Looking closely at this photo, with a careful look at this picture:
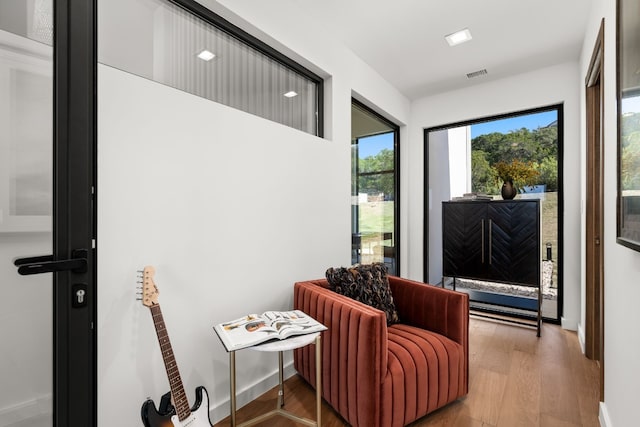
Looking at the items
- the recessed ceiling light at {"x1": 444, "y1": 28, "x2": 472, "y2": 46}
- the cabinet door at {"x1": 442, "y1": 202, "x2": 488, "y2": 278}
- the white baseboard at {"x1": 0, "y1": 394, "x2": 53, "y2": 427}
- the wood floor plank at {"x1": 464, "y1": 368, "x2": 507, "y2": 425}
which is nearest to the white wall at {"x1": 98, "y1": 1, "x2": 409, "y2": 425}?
the white baseboard at {"x1": 0, "y1": 394, "x2": 53, "y2": 427}

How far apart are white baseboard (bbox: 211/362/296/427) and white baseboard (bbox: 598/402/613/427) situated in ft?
5.95

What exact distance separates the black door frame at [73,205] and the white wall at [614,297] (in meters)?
2.06

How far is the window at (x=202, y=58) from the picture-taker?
1483mm

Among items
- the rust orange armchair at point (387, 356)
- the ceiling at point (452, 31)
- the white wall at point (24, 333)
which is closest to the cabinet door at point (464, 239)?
the ceiling at point (452, 31)

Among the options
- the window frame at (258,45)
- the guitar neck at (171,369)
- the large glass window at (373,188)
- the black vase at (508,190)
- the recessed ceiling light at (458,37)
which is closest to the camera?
the guitar neck at (171,369)

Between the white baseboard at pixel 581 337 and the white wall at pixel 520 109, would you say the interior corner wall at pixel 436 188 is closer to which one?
the white wall at pixel 520 109

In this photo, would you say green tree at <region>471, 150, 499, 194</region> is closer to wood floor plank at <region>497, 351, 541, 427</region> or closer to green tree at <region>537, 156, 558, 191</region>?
green tree at <region>537, 156, 558, 191</region>

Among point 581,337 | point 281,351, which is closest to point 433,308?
point 281,351

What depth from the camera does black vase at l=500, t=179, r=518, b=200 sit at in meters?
3.39

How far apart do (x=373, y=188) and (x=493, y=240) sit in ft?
4.56

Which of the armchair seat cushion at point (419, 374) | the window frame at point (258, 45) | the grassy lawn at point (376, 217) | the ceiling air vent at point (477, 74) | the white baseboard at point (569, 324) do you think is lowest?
the white baseboard at point (569, 324)

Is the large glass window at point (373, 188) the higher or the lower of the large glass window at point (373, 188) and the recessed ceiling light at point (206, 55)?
the lower

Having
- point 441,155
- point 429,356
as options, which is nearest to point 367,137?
point 441,155

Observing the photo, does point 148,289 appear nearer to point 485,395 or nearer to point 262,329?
point 262,329
